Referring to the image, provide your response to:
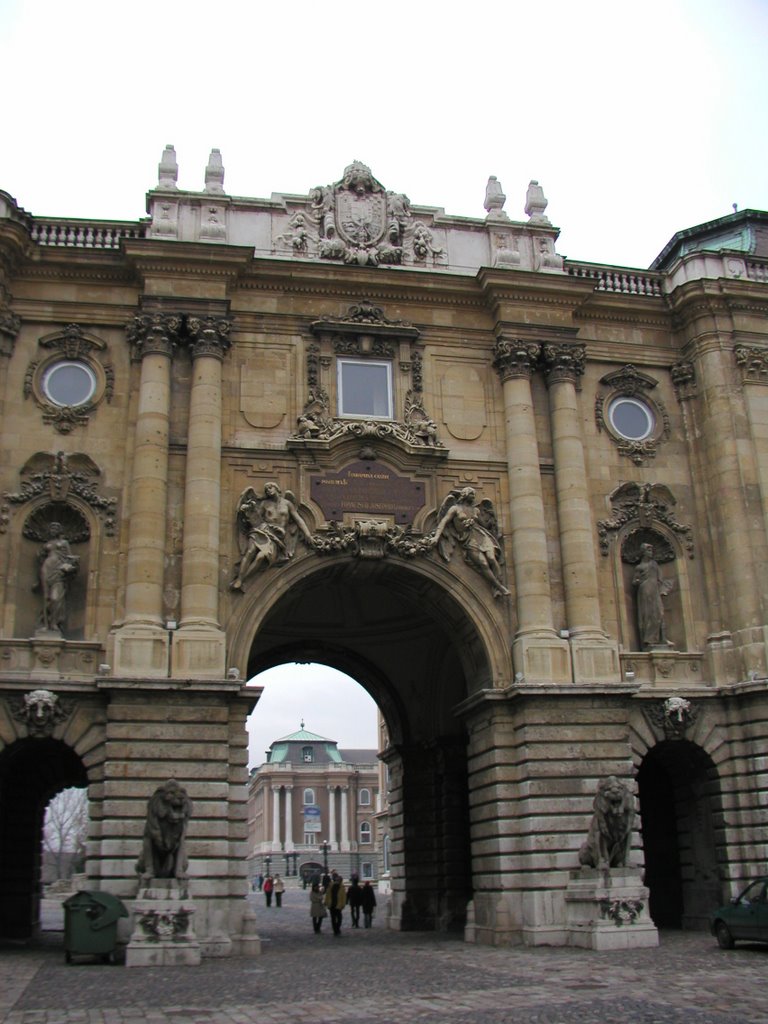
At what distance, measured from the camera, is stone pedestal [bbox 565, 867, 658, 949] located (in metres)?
21.8

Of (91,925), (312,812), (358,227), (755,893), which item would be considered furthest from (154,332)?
(312,812)

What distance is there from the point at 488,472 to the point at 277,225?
8.51m

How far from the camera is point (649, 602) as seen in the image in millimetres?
26859

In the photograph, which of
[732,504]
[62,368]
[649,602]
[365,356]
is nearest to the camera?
[62,368]

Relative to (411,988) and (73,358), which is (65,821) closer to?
(73,358)

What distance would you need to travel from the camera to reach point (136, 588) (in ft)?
78.9

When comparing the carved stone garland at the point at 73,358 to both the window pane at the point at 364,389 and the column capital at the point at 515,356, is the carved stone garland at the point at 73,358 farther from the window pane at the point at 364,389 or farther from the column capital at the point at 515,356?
the column capital at the point at 515,356

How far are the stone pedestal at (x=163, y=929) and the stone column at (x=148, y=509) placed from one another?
456 cm

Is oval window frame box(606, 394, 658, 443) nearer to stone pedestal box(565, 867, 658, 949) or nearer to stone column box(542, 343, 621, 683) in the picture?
stone column box(542, 343, 621, 683)

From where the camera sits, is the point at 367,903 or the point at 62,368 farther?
the point at 367,903

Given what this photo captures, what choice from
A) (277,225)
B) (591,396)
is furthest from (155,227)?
(591,396)

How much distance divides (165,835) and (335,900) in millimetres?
10624

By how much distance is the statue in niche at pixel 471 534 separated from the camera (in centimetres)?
2603

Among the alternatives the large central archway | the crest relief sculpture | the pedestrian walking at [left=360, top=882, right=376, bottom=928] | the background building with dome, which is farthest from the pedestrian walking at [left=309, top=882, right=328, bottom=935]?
the background building with dome
